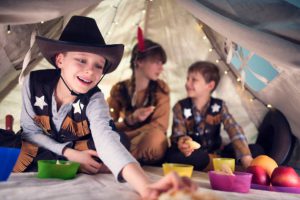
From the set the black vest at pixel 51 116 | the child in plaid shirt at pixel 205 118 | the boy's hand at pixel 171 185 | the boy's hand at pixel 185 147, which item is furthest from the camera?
the child in plaid shirt at pixel 205 118

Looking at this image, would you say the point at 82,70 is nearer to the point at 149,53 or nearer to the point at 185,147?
the point at 185,147

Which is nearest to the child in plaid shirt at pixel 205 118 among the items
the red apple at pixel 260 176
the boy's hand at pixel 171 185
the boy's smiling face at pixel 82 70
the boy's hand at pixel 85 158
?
the red apple at pixel 260 176

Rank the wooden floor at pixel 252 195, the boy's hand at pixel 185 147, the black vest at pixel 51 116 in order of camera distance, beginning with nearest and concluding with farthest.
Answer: the wooden floor at pixel 252 195 < the black vest at pixel 51 116 < the boy's hand at pixel 185 147

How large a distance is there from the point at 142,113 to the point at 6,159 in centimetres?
94

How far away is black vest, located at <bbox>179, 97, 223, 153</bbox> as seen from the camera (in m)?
2.07

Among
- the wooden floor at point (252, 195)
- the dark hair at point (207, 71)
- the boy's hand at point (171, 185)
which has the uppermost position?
the dark hair at point (207, 71)

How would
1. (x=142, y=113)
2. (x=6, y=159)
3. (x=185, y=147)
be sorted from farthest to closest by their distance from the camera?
(x=142, y=113) → (x=185, y=147) → (x=6, y=159)

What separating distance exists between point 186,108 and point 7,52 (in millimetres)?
966

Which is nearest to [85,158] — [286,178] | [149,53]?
[286,178]

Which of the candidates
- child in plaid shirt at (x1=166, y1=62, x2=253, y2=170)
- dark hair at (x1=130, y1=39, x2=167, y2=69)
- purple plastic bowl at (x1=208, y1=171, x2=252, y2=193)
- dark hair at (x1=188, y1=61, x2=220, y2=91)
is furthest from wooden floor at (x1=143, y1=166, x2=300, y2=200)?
dark hair at (x1=130, y1=39, x2=167, y2=69)

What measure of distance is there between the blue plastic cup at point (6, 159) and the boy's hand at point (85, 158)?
0.88 feet

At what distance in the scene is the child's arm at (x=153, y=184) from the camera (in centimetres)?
82

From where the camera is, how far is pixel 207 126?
2.08m

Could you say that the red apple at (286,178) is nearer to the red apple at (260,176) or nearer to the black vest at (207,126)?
the red apple at (260,176)
